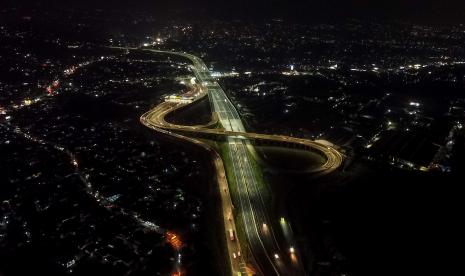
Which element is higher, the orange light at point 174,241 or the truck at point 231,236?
the truck at point 231,236

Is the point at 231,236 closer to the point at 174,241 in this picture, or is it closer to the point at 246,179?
the point at 174,241

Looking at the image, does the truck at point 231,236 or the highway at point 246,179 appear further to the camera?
the truck at point 231,236

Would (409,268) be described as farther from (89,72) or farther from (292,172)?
(89,72)

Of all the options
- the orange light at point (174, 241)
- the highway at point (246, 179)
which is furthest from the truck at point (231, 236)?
the orange light at point (174, 241)

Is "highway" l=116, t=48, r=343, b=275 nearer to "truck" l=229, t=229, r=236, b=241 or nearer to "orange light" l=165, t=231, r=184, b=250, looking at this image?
"truck" l=229, t=229, r=236, b=241

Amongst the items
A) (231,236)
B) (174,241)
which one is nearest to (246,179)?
(231,236)

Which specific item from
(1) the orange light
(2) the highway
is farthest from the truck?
(1) the orange light

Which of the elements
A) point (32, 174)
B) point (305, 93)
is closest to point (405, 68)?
point (305, 93)

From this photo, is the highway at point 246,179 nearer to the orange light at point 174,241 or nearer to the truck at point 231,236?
the truck at point 231,236
